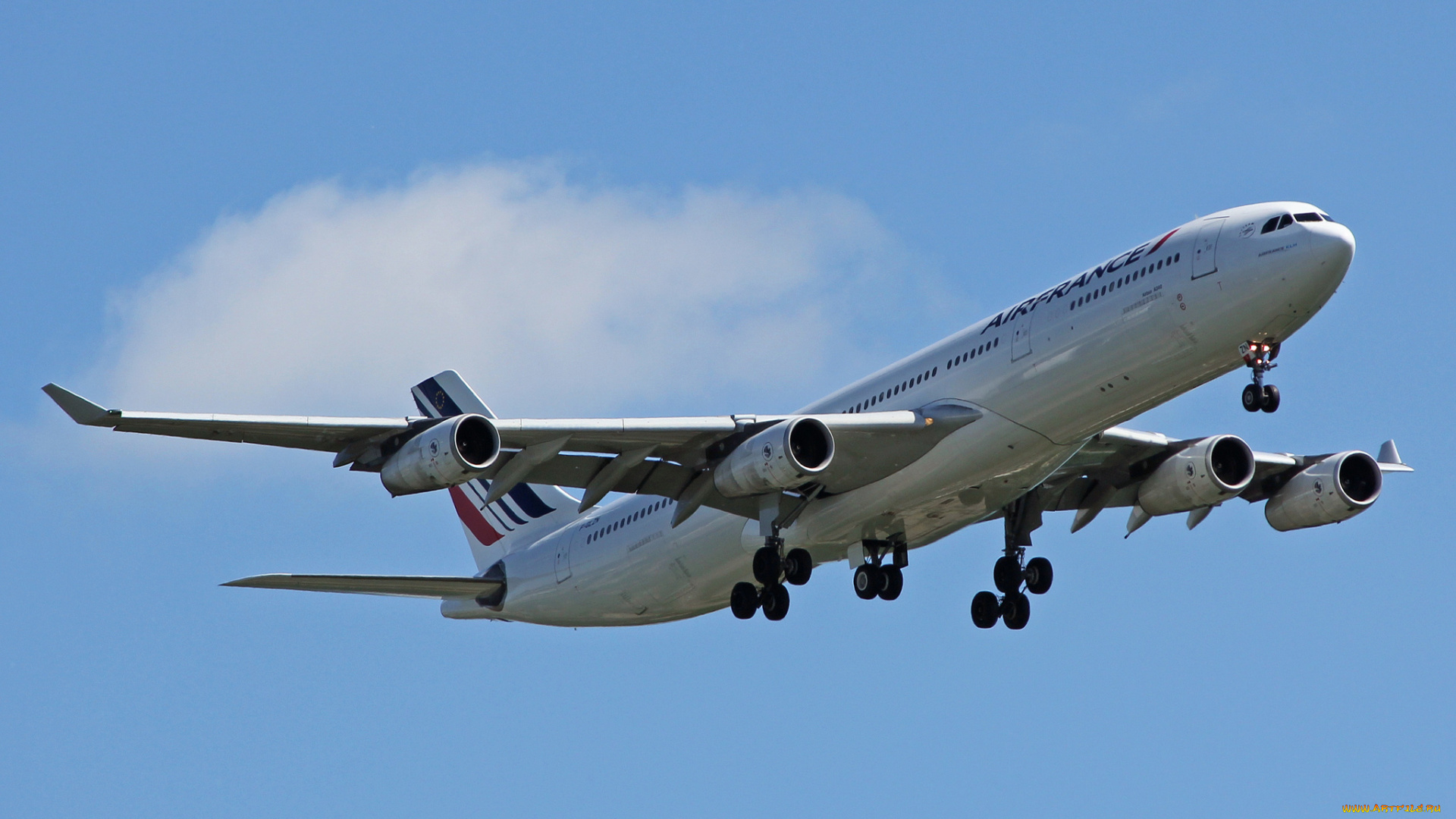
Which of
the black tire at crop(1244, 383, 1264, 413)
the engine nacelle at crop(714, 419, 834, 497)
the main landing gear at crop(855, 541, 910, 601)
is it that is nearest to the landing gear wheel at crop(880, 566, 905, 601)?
the main landing gear at crop(855, 541, 910, 601)

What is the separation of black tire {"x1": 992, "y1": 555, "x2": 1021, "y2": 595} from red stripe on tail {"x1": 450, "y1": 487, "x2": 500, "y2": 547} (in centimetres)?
1348

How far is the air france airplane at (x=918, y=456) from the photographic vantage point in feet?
101

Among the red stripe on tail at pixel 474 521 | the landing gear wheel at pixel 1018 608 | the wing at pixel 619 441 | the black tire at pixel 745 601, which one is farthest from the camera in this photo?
the red stripe on tail at pixel 474 521

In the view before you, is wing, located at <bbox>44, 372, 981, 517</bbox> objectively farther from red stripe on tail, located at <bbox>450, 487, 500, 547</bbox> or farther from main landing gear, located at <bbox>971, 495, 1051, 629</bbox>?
red stripe on tail, located at <bbox>450, 487, 500, 547</bbox>

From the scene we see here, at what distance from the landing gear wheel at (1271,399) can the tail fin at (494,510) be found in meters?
19.0

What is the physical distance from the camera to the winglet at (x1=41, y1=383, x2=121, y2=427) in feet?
90.9

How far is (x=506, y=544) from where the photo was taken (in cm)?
4609

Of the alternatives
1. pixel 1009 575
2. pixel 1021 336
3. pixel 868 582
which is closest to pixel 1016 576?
pixel 1009 575

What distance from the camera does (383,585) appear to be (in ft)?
134

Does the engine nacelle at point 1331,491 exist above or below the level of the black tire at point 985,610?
above

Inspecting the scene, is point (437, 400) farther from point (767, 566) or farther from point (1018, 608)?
point (1018, 608)

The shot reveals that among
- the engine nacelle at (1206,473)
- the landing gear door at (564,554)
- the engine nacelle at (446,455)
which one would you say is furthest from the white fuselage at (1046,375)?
the engine nacelle at (446,455)

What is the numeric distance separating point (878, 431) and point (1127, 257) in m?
5.53

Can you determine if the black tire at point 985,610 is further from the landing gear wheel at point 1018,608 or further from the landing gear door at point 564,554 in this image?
the landing gear door at point 564,554
